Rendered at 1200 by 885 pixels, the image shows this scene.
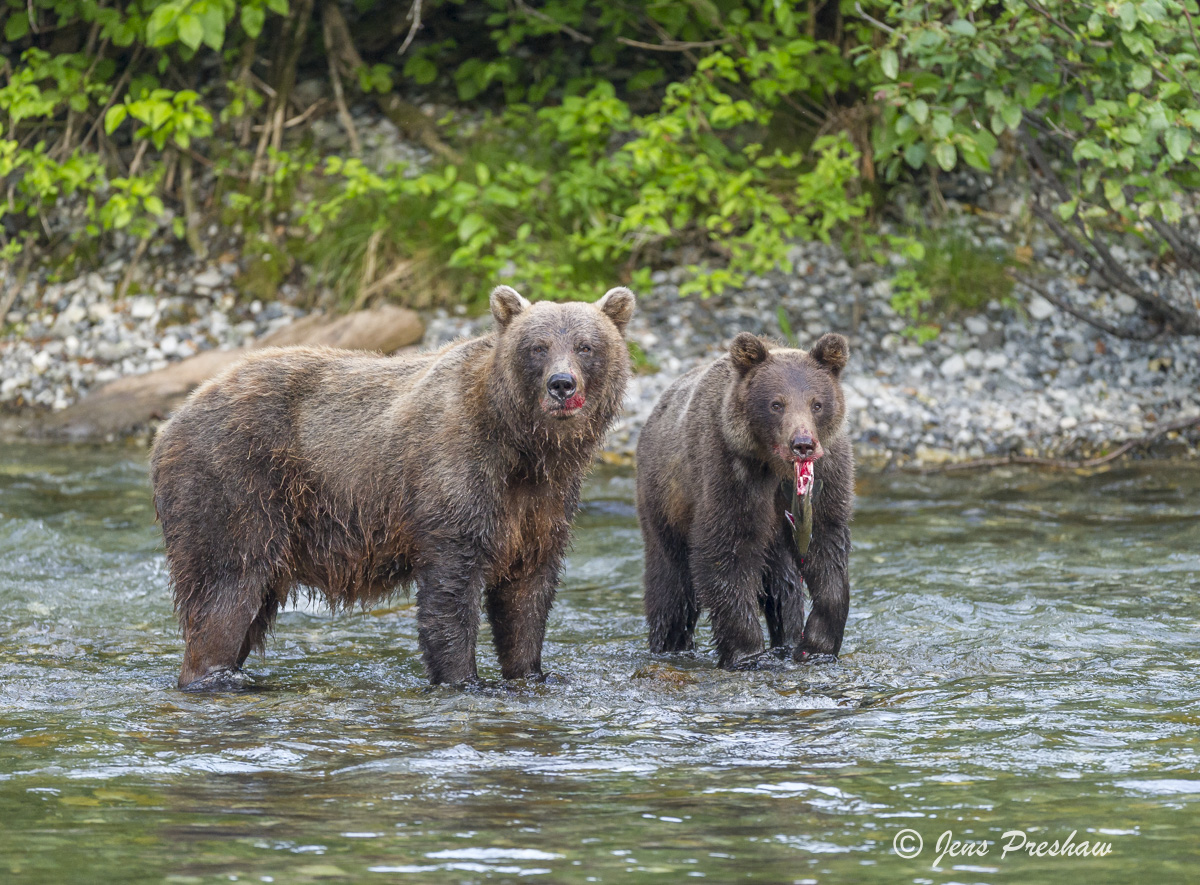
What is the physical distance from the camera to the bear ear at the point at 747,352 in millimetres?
6992

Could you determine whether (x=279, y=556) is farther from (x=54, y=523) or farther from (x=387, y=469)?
(x=54, y=523)

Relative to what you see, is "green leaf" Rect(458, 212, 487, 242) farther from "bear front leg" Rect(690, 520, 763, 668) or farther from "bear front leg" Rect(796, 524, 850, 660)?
"bear front leg" Rect(796, 524, 850, 660)

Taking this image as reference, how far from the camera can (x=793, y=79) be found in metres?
13.4

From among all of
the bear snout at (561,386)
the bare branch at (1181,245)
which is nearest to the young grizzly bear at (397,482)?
the bear snout at (561,386)

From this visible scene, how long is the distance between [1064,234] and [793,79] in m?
2.84

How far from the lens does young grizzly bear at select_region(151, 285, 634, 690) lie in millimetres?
6367

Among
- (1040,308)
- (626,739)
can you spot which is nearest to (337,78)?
(1040,308)

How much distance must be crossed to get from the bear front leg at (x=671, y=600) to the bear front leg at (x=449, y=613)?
1.51m

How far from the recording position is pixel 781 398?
682 cm

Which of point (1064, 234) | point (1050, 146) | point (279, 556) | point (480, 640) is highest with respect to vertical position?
point (1050, 146)

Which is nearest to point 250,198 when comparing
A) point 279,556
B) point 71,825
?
point 279,556

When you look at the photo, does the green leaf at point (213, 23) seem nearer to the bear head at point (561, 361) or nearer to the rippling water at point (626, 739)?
the rippling water at point (626, 739)

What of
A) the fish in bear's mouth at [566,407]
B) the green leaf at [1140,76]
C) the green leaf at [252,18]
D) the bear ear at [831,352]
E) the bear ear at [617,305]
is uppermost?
the green leaf at [252,18]

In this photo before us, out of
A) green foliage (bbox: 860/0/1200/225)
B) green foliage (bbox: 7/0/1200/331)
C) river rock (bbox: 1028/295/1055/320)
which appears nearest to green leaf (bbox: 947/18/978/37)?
green foliage (bbox: 860/0/1200/225)
